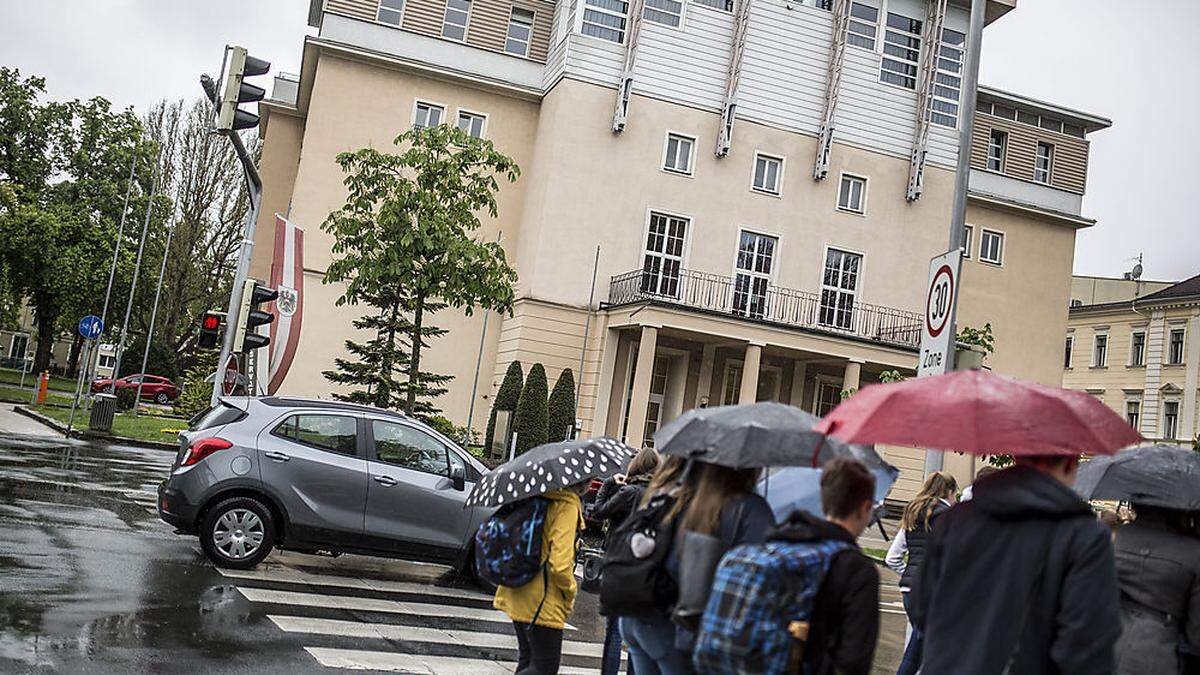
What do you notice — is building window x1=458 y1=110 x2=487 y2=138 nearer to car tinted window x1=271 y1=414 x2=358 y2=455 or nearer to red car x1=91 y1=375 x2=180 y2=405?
red car x1=91 y1=375 x2=180 y2=405

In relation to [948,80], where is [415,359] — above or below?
below

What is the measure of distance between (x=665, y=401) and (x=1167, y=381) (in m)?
31.5

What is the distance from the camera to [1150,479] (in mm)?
5238

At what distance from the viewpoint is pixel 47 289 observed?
152 ft

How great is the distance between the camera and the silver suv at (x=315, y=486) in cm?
1026

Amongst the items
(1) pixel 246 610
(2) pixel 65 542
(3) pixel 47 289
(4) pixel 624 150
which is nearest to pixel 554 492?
(1) pixel 246 610

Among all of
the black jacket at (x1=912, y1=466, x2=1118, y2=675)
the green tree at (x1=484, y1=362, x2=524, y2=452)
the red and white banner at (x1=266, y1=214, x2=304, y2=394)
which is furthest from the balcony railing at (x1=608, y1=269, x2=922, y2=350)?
the black jacket at (x1=912, y1=466, x2=1118, y2=675)

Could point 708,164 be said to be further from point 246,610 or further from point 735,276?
point 246,610

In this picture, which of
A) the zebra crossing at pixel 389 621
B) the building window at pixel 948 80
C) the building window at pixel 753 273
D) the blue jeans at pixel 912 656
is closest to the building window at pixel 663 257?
the building window at pixel 753 273

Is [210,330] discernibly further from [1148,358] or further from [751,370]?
[1148,358]

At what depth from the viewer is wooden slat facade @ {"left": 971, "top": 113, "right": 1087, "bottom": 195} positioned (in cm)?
3897

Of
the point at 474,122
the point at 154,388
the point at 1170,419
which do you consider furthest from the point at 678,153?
the point at 1170,419

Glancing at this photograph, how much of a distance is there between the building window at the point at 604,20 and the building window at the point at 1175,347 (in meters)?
34.9

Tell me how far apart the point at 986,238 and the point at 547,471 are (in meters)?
36.6
